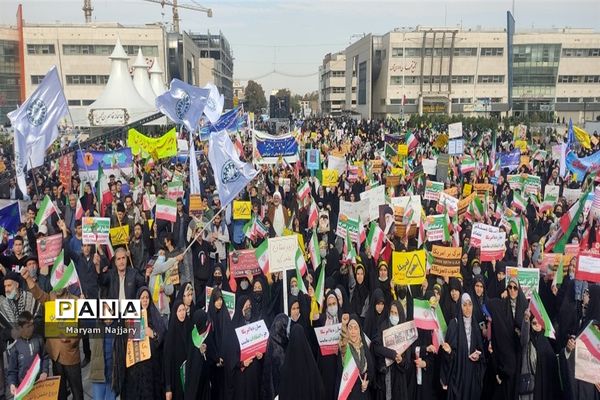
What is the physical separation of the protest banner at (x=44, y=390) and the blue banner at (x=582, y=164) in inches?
506

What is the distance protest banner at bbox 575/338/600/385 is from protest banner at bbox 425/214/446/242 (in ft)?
13.9

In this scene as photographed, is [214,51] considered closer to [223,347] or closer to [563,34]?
[563,34]

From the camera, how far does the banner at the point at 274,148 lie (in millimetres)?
16031

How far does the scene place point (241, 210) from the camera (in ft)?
33.5

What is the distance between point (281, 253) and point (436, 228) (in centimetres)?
349

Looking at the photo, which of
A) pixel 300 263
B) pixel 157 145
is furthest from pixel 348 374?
pixel 157 145

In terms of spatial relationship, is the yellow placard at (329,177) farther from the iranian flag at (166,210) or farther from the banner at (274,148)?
the iranian flag at (166,210)

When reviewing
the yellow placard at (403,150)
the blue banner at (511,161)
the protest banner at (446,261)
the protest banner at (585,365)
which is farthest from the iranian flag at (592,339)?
the yellow placard at (403,150)

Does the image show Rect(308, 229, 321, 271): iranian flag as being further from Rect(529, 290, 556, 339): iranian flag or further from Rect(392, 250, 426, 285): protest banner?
Rect(529, 290, 556, 339): iranian flag

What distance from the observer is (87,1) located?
97.2 m

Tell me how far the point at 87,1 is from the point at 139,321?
10365 centimetres

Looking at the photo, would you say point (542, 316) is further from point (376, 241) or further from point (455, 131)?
point (455, 131)

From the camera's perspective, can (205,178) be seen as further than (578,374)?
Yes

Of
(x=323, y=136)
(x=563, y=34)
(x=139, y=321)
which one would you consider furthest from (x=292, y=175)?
(x=563, y=34)
